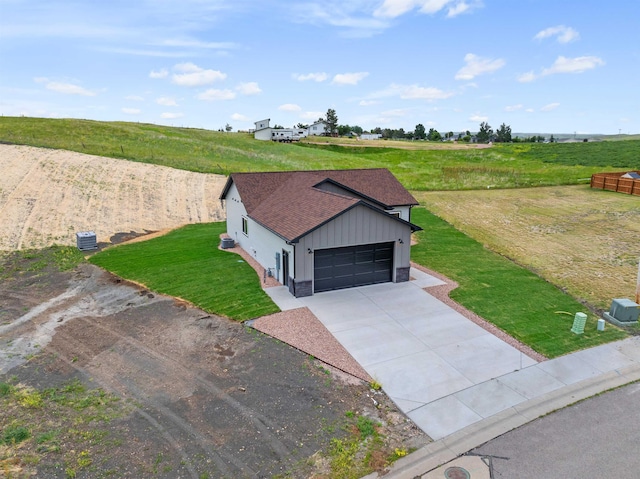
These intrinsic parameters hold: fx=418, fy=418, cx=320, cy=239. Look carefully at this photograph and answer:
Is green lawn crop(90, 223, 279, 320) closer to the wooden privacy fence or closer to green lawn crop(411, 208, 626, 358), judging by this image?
green lawn crop(411, 208, 626, 358)

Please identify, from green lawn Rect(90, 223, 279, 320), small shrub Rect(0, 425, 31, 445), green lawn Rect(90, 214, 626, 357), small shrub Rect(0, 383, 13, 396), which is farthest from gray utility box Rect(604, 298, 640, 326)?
small shrub Rect(0, 383, 13, 396)

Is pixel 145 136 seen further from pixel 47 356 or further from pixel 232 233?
pixel 47 356

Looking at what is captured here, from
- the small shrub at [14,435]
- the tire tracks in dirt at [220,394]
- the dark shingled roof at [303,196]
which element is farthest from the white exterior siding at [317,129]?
the small shrub at [14,435]

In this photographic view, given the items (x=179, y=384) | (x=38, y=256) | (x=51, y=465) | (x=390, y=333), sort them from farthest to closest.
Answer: (x=38, y=256), (x=390, y=333), (x=179, y=384), (x=51, y=465)

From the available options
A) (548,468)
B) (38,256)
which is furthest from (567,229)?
(38,256)

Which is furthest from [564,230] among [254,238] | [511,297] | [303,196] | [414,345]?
[254,238]

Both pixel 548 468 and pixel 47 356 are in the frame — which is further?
pixel 47 356
